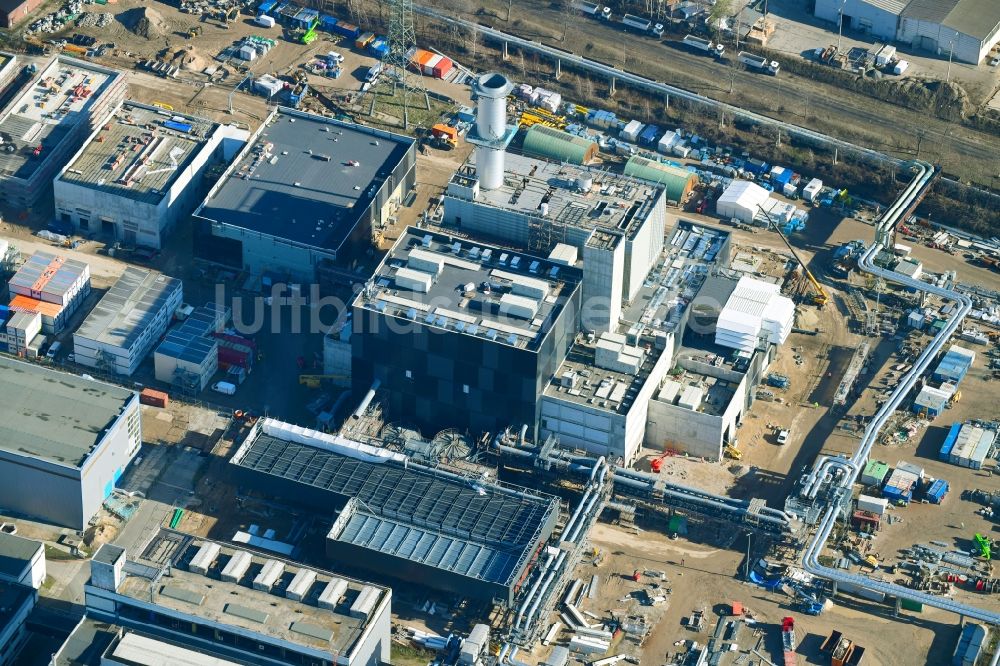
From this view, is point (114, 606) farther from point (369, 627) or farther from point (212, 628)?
point (369, 627)

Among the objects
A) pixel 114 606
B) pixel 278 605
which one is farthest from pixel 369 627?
pixel 114 606

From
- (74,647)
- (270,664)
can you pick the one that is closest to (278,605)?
(270,664)

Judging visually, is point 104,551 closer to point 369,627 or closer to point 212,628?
point 212,628

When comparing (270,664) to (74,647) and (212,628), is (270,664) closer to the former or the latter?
(212,628)

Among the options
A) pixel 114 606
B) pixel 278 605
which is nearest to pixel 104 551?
pixel 114 606

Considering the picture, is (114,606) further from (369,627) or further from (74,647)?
(369,627)
